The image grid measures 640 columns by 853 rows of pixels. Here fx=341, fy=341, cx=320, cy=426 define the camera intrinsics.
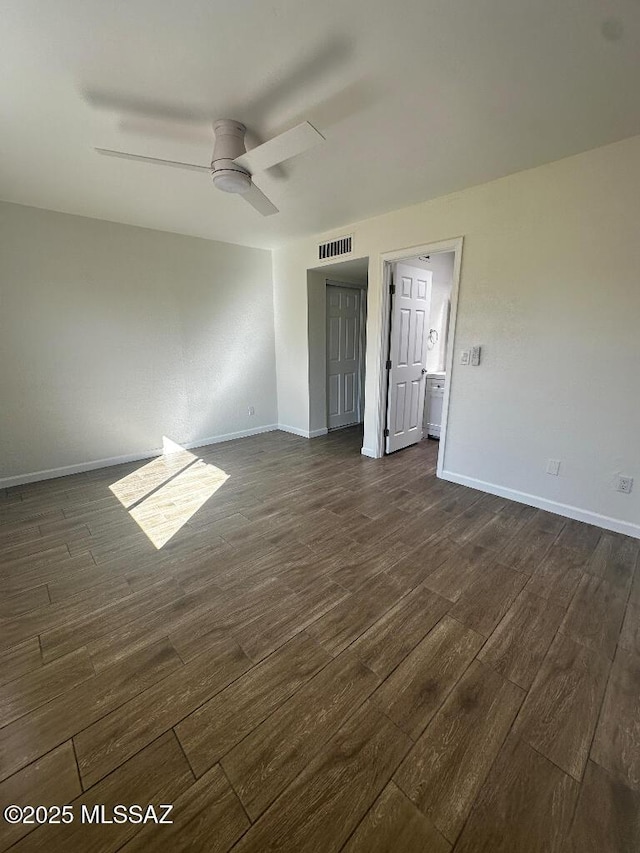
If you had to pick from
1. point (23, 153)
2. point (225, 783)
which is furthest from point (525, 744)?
Answer: point (23, 153)

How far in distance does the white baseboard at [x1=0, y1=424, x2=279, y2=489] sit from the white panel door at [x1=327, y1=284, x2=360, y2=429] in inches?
55.4

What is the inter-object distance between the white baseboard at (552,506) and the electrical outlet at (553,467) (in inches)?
9.4

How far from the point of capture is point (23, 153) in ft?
7.50

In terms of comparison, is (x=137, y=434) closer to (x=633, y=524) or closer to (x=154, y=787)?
(x=154, y=787)

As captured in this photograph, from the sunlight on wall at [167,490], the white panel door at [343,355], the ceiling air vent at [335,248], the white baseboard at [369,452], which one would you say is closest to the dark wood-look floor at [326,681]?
the sunlight on wall at [167,490]

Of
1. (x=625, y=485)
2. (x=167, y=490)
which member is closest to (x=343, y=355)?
(x=167, y=490)

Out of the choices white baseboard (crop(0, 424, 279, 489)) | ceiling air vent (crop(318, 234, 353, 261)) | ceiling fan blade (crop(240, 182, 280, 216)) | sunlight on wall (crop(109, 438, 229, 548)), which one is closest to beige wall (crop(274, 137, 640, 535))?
ceiling air vent (crop(318, 234, 353, 261))

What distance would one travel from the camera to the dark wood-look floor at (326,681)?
103 centimetres

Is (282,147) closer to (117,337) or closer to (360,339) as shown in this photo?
(117,337)

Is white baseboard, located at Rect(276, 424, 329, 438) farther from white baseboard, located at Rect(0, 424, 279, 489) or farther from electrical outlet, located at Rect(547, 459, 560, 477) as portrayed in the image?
electrical outlet, located at Rect(547, 459, 560, 477)

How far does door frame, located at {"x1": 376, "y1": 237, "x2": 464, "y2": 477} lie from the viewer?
3039mm

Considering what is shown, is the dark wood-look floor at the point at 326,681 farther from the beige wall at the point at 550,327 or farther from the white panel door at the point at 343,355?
the white panel door at the point at 343,355

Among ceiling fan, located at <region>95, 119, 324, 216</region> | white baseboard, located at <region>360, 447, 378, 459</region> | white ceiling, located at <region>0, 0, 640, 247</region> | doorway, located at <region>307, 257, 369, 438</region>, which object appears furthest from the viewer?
doorway, located at <region>307, 257, 369, 438</region>

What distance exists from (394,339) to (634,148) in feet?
7.10
